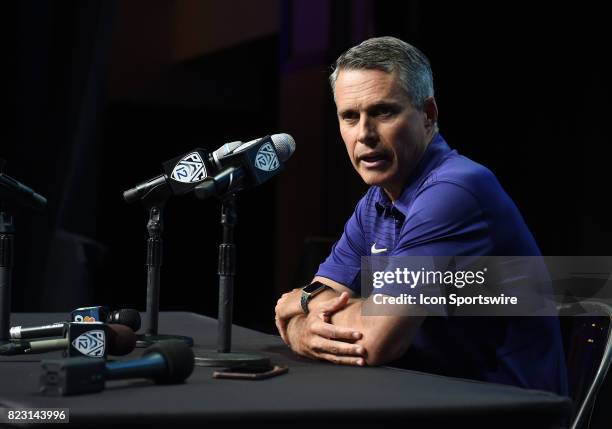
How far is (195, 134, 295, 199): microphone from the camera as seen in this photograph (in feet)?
5.22

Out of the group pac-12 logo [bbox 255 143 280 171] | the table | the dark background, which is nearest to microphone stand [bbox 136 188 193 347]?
pac-12 logo [bbox 255 143 280 171]

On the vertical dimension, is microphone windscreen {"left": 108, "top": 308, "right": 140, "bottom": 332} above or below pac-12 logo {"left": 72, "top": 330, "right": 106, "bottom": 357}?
above

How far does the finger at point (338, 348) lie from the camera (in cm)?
174

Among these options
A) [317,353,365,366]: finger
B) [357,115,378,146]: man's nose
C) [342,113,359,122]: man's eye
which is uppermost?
[342,113,359,122]: man's eye

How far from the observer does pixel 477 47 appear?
15.0 feet

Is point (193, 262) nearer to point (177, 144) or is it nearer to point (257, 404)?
point (177, 144)

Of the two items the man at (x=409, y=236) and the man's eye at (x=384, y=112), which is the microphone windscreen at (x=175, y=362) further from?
the man's eye at (x=384, y=112)

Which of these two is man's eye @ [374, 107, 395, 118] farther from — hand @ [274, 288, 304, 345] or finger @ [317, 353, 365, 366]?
finger @ [317, 353, 365, 366]

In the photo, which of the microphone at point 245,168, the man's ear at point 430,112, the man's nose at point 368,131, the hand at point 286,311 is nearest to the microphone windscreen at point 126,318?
the hand at point 286,311

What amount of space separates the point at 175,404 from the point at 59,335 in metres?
0.79

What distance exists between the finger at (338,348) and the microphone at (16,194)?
649 mm

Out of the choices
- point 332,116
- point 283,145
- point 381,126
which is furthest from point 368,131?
point 332,116

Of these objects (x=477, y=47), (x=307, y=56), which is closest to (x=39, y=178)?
(x=307, y=56)

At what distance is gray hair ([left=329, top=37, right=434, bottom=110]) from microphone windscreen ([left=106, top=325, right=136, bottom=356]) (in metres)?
0.86
